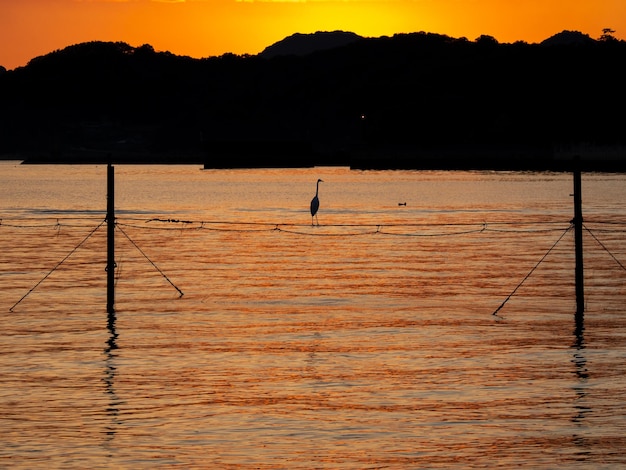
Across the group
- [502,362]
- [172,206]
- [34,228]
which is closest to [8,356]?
[502,362]

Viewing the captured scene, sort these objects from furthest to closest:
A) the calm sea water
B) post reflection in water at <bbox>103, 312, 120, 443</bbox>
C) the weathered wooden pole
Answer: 1. the weathered wooden pole
2. post reflection in water at <bbox>103, 312, 120, 443</bbox>
3. the calm sea water

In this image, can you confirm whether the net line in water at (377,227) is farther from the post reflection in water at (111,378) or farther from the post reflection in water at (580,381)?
the post reflection in water at (111,378)

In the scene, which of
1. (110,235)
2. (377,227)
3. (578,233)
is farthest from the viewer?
(377,227)

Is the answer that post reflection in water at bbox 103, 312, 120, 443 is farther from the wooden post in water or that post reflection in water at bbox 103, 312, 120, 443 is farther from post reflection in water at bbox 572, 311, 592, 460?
the wooden post in water

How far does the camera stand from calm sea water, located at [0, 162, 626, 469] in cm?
1505

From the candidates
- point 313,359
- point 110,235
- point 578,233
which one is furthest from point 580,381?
point 110,235

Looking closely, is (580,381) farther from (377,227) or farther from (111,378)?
(377,227)

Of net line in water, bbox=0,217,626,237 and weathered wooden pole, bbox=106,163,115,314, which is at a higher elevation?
weathered wooden pole, bbox=106,163,115,314

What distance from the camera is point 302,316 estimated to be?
89.8 feet

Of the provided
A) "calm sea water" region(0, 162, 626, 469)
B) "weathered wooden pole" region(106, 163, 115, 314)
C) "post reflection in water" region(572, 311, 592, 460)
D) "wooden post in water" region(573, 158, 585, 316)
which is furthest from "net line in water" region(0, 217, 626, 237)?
"post reflection in water" region(572, 311, 592, 460)

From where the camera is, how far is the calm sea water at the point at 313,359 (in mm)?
15047

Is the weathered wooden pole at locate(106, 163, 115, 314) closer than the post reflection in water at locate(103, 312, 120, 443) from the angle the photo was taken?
No

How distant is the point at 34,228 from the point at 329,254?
22.9 meters

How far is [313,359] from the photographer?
70.1 ft
